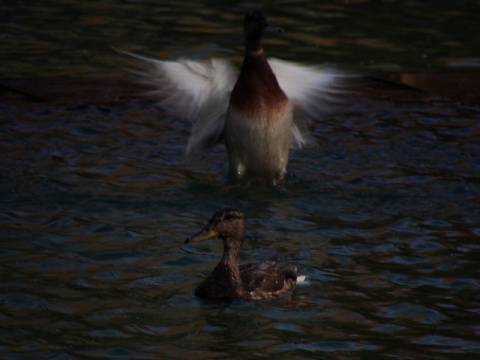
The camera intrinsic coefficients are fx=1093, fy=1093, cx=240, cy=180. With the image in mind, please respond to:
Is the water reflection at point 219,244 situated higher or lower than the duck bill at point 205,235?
lower

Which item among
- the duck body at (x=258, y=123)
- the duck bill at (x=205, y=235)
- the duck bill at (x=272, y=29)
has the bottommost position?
the duck bill at (x=205, y=235)

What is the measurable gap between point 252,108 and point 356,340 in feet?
10.4

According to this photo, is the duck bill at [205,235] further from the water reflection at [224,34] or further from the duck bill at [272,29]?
the water reflection at [224,34]

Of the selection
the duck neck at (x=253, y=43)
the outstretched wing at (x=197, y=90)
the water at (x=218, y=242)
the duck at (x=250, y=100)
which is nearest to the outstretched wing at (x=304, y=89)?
the duck at (x=250, y=100)

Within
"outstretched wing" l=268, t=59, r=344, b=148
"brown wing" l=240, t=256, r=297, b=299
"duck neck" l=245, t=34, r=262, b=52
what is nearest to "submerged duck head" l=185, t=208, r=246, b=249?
"brown wing" l=240, t=256, r=297, b=299

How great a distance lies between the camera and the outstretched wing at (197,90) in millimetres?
9312

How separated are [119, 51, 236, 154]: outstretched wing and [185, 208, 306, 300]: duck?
8.69 ft

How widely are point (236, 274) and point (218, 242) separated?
124 cm

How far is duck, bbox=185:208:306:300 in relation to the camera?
6.46 meters

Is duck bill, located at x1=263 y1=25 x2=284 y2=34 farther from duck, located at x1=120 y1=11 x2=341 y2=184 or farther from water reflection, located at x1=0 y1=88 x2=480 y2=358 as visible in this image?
water reflection, located at x1=0 y1=88 x2=480 y2=358

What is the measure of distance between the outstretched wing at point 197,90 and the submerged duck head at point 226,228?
A: 104 inches

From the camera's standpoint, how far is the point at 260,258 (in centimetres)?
734

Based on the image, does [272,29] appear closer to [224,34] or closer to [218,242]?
[218,242]

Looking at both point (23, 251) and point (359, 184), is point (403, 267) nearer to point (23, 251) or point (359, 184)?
point (359, 184)
